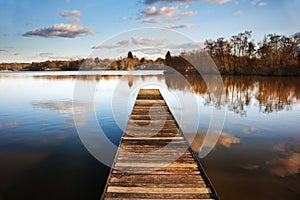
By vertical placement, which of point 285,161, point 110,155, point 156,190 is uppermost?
point 156,190

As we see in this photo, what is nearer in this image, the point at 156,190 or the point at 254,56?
the point at 156,190

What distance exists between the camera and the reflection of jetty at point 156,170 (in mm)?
4168

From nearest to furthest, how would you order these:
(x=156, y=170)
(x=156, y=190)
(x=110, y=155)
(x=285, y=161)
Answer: (x=156, y=190)
(x=156, y=170)
(x=285, y=161)
(x=110, y=155)

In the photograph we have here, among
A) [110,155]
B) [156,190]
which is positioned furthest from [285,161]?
[110,155]

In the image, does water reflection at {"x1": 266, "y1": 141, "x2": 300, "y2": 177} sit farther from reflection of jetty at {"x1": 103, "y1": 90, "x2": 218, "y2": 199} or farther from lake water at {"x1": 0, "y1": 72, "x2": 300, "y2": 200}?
reflection of jetty at {"x1": 103, "y1": 90, "x2": 218, "y2": 199}

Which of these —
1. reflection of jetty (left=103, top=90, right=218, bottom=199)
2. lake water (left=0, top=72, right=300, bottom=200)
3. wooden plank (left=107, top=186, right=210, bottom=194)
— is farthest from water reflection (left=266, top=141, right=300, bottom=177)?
wooden plank (left=107, top=186, right=210, bottom=194)

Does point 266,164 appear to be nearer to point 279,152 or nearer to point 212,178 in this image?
point 279,152

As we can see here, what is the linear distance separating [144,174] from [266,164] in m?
3.76

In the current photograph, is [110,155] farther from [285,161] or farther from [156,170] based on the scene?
[285,161]

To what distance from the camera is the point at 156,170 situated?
5047 millimetres

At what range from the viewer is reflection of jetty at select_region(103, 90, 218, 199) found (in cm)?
417

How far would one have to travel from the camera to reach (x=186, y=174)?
15.8ft

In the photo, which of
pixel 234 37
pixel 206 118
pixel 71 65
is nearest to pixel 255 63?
pixel 234 37

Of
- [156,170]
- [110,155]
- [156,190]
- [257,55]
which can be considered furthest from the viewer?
[257,55]
